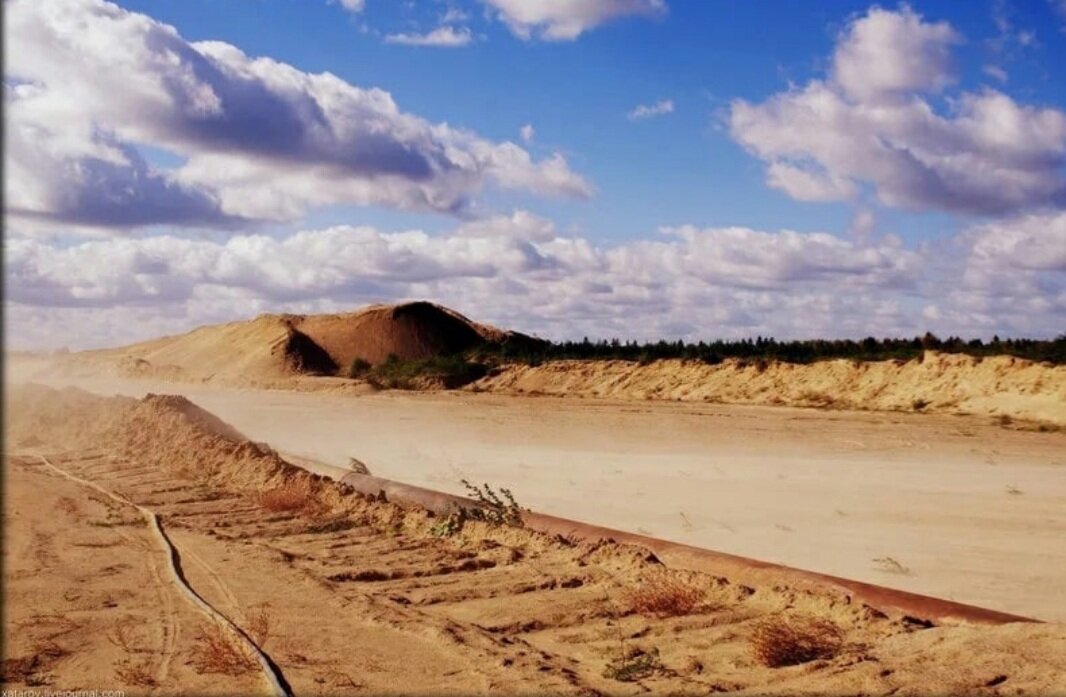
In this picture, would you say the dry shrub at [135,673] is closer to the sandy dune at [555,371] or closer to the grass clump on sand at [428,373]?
the sandy dune at [555,371]

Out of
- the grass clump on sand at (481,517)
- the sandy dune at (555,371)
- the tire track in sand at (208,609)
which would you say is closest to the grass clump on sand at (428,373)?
the sandy dune at (555,371)

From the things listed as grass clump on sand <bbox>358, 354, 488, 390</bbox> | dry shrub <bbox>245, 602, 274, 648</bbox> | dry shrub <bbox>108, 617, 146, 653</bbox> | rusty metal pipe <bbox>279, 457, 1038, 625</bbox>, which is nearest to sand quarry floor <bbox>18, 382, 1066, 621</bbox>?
rusty metal pipe <bbox>279, 457, 1038, 625</bbox>

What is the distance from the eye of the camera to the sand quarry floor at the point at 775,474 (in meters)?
8.70

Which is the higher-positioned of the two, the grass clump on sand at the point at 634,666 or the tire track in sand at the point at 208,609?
the grass clump on sand at the point at 634,666

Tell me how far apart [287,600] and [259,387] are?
35857 millimetres

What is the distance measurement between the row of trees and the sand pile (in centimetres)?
74

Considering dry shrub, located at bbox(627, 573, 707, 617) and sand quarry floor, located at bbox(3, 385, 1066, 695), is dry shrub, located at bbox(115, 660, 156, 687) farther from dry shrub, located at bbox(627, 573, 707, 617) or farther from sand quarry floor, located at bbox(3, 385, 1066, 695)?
dry shrub, located at bbox(627, 573, 707, 617)

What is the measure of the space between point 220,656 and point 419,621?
144 centimetres

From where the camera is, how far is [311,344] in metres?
53.6

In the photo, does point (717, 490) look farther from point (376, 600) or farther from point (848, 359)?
point (848, 359)

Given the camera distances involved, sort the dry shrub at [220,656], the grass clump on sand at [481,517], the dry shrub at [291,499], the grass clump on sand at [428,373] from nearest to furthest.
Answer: the dry shrub at [220,656] → the grass clump on sand at [481,517] → the dry shrub at [291,499] → the grass clump on sand at [428,373]

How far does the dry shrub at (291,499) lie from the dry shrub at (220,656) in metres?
5.63

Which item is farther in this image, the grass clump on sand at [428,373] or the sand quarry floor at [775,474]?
the grass clump on sand at [428,373]

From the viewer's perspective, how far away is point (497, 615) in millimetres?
6941
